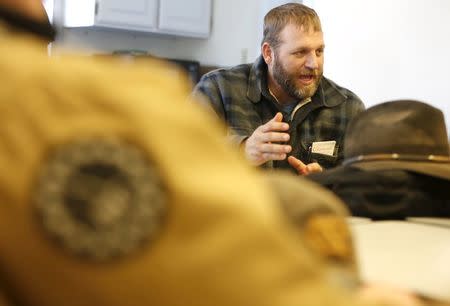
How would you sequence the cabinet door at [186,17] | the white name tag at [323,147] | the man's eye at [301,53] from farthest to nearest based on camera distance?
the cabinet door at [186,17]
the man's eye at [301,53]
the white name tag at [323,147]

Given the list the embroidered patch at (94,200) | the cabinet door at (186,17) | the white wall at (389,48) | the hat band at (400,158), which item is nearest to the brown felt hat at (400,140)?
the hat band at (400,158)

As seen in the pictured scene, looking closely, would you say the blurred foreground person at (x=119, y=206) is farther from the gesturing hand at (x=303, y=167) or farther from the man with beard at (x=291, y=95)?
the man with beard at (x=291, y=95)

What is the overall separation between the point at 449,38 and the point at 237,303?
10.4ft

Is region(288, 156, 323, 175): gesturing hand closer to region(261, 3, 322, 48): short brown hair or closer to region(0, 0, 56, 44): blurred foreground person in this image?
region(261, 3, 322, 48): short brown hair

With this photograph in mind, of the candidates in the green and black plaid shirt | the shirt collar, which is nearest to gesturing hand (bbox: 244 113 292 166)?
the green and black plaid shirt

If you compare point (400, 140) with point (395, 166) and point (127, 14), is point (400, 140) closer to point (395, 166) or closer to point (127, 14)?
point (395, 166)

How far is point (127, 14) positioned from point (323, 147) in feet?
10.2

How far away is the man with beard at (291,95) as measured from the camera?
2111 millimetres

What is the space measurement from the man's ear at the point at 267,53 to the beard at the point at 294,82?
5cm

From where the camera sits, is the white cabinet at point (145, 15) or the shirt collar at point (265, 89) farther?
the white cabinet at point (145, 15)

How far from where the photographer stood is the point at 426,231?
913mm

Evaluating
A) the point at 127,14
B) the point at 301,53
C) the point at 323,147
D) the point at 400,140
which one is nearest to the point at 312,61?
the point at 301,53

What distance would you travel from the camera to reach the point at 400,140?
1.07 meters

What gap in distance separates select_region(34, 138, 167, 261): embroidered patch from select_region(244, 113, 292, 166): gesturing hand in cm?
144
